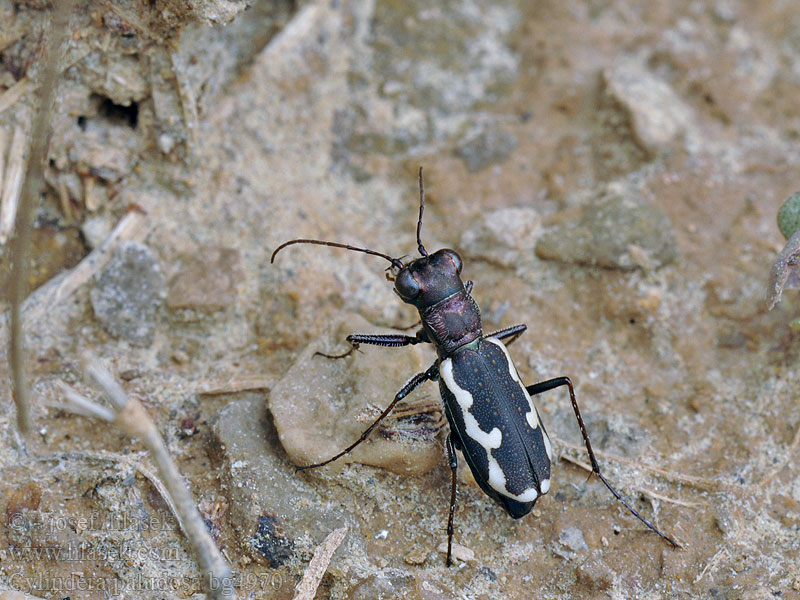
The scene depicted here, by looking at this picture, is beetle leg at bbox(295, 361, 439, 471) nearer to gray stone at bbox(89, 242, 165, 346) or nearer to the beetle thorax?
the beetle thorax

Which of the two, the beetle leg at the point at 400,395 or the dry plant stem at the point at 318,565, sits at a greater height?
the beetle leg at the point at 400,395

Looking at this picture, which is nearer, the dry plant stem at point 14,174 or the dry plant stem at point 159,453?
the dry plant stem at point 159,453

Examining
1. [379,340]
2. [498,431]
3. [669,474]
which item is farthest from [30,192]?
[669,474]

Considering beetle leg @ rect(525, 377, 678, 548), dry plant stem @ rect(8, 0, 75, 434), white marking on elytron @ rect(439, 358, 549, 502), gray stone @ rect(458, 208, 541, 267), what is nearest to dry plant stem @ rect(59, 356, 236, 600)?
dry plant stem @ rect(8, 0, 75, 434)

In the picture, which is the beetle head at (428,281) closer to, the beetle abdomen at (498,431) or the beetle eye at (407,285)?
the beetle eye at (407,285)

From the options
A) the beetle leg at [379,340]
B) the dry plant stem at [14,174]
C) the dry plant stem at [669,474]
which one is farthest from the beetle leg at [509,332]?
the dry plant stem at [14,174]

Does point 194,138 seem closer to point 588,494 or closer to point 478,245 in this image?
point 478,245
